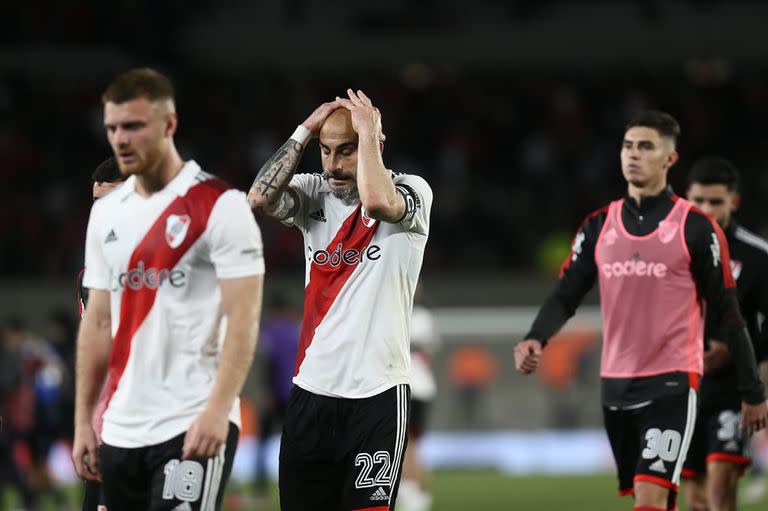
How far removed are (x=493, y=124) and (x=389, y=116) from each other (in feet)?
6.30

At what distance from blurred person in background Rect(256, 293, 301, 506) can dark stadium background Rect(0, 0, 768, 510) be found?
728cm

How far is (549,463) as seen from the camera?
20438 mm

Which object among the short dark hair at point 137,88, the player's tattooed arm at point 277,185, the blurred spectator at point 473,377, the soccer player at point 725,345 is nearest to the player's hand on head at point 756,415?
the soccer player at point 725,345

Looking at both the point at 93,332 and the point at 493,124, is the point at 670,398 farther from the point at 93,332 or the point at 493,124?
the point at 493,124

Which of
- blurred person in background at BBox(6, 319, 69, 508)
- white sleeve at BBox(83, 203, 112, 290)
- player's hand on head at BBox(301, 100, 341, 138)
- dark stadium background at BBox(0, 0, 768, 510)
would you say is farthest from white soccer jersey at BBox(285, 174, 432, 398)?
dark stadium background at BBox(0, 0, 768, 510)

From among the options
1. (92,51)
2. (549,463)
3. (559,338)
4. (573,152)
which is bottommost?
(549,463)

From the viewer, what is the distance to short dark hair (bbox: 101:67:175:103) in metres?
5.02

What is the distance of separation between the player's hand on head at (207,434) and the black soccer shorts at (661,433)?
10.1 feet

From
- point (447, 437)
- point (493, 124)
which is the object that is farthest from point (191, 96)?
point (447, 437)

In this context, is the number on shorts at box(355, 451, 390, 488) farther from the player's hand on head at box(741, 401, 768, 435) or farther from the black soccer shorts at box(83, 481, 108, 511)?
the player's hand on head at box(741, 401, 768, 435)

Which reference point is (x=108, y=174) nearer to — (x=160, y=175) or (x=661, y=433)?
(x=160, y=175)

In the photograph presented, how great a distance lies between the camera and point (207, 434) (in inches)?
193

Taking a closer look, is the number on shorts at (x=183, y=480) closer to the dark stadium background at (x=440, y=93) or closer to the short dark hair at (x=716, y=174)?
the short dark hair at (x=716, y=174)

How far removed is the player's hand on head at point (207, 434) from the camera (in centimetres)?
490
